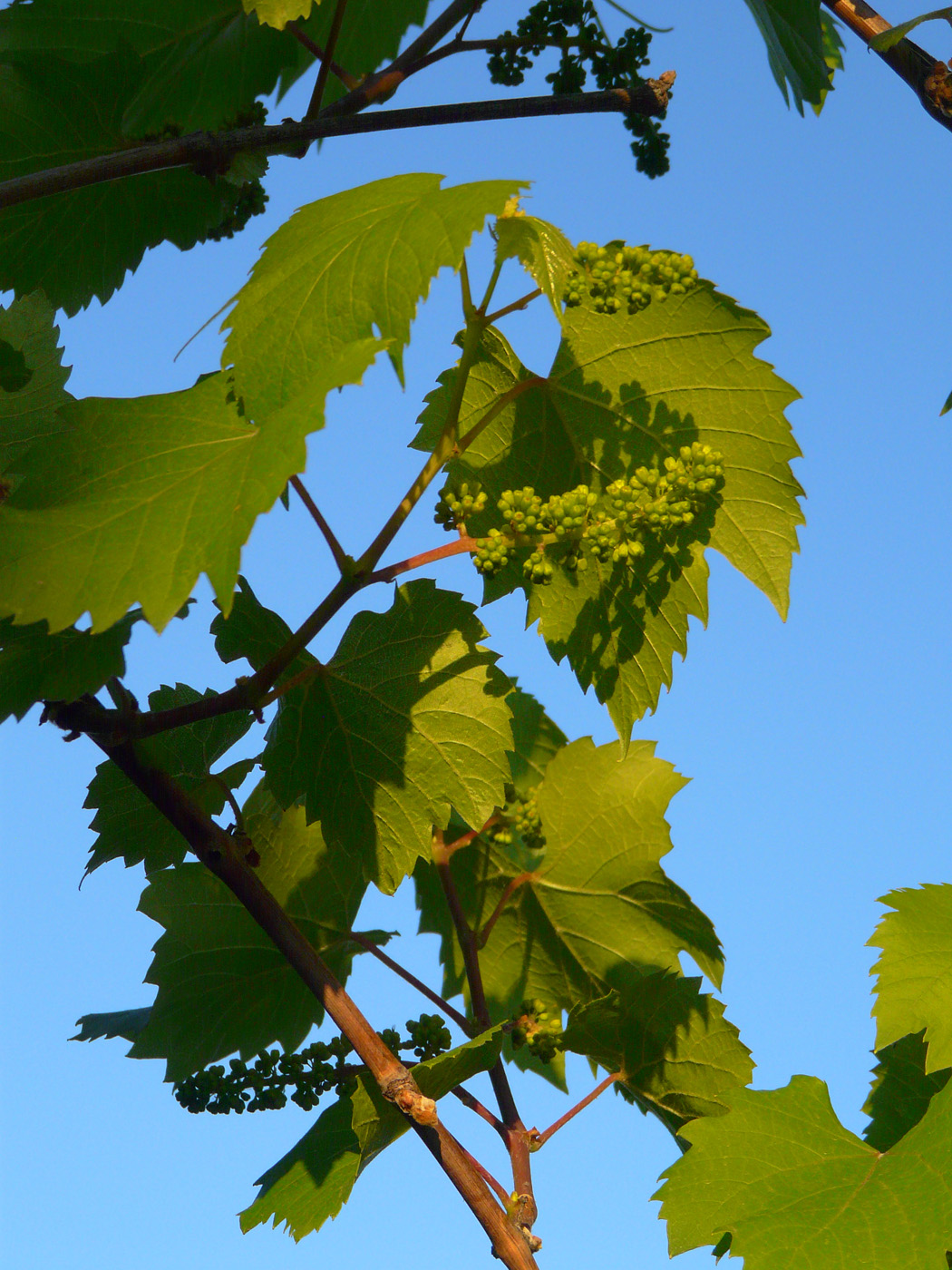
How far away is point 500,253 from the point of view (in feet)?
3.98

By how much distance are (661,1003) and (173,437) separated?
907 mm

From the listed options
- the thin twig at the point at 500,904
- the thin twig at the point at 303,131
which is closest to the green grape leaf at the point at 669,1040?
the thin twig at the point at 500,904

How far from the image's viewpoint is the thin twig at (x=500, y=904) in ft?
4.95

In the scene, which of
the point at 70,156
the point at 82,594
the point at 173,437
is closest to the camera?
the point at 82,594

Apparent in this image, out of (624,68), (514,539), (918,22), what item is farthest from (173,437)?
(918,22)

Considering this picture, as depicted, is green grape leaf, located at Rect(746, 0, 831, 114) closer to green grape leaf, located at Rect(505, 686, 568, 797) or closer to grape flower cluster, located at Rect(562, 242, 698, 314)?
grape flower cluster, located at Rect(562, 242, 698, 314)

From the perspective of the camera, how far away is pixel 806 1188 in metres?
1.31

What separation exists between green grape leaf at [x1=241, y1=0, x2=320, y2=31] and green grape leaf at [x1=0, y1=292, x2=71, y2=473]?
Result: 461 millimetres

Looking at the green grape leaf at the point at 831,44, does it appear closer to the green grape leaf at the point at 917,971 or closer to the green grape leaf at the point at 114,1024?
the green grape leaf at the point at 917,971

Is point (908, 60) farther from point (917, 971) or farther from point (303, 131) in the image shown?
point (917, 971)

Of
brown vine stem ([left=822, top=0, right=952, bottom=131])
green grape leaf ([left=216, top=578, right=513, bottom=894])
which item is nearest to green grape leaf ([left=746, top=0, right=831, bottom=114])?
brown vine stem ([left=822, top=0, right=952, bottom=131])

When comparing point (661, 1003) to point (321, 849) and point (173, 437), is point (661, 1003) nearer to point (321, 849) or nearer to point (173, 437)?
point (321, 849)

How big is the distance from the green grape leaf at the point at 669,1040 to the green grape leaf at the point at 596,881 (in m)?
0.10

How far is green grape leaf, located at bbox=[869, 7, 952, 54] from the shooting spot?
1.43m
